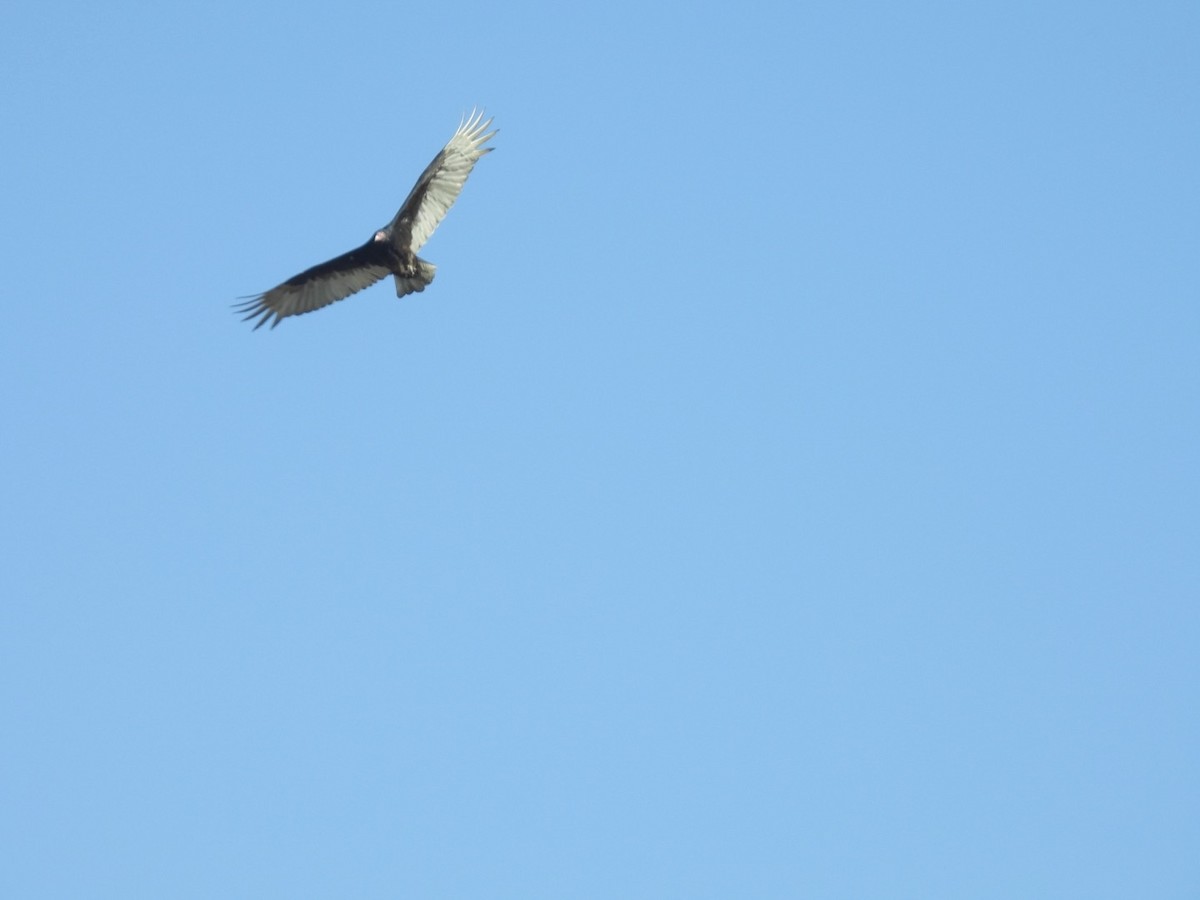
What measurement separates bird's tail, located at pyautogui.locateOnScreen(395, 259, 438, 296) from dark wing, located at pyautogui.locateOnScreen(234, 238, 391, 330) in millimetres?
1083

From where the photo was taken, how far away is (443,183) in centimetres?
3434

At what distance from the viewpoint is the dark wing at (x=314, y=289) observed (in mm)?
35969

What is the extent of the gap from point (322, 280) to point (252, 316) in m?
1.49

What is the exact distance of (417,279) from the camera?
34562mm

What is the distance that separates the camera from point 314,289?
36.5 meters

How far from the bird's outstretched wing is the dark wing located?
1622mm

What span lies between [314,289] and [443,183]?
12.3ft

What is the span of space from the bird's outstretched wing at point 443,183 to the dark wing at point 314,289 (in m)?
1.62

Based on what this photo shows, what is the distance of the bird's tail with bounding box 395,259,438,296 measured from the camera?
34406mm

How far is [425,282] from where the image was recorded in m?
34.5

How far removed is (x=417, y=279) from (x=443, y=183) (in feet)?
5.72

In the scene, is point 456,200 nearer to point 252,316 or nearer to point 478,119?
point 478,119

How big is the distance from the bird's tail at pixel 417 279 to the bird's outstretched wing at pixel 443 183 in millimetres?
513

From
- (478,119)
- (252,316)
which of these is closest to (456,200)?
(478,119)
